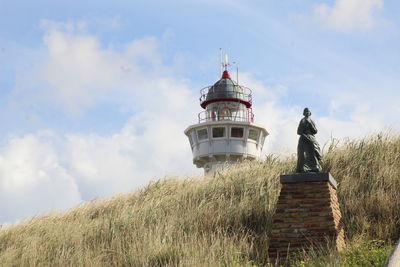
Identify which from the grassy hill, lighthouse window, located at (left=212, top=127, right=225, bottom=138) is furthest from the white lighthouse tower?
the grassy hill

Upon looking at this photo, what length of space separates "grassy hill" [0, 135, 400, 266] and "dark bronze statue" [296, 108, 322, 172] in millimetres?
1438

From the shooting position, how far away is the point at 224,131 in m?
40.1

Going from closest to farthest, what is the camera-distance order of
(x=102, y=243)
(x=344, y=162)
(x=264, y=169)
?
(x=102, y=243) → (x=344, y=162) → (x=264, y=169)

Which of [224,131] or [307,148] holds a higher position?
[224,131]

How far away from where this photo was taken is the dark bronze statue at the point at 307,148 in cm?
989

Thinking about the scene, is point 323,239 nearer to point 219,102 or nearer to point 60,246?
point 60,246

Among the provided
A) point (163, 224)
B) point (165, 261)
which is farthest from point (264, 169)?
point (165, 261)

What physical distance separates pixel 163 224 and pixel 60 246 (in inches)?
88.3

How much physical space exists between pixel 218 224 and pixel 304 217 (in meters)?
2.36

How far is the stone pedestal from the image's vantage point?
30.4ft

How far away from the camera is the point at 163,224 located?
37.5ft

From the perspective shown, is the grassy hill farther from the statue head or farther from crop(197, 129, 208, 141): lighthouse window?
crop(197, 129, 208, 141): lighthouse window

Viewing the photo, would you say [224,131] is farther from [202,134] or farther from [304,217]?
[304,217]

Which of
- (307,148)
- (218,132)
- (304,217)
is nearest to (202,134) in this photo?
(218,132)
